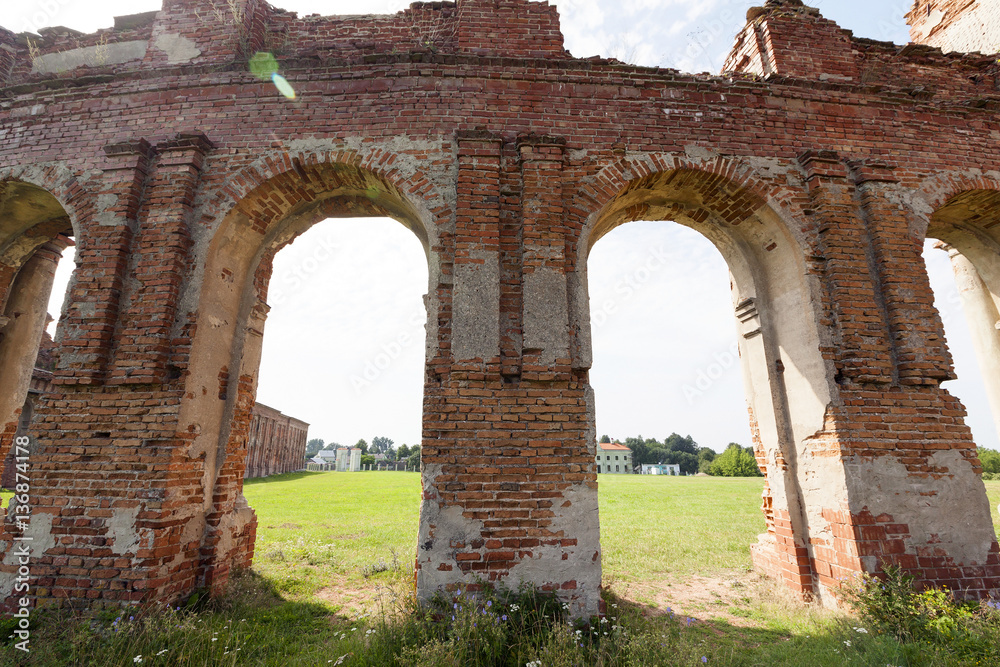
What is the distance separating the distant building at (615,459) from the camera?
83500 millimetres

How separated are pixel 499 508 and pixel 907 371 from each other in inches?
175

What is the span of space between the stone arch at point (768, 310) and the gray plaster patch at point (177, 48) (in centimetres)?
530

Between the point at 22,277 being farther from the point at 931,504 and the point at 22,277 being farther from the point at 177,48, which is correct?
the point at 931,504

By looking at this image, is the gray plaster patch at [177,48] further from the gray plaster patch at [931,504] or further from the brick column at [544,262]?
the gray plaster patch at [931,504]

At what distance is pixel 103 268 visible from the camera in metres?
4.80

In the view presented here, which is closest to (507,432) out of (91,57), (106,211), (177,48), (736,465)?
(106,211)

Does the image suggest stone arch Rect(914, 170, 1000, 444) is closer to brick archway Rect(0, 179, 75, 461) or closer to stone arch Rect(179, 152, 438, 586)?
stone arch Rect(179, 152, 438, 586)

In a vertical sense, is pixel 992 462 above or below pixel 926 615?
above

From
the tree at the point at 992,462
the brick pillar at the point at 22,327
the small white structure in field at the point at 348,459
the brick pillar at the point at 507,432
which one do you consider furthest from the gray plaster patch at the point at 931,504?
the small white structure in field at the point at 348,459

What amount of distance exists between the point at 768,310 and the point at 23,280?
34.1 feet

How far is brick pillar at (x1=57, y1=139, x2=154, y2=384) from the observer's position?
454 cm

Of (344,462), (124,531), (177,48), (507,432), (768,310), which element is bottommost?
(344,462)

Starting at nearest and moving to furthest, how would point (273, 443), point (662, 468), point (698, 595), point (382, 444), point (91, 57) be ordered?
point (698, 595) < point (91, 57) < point (273, 443) < point (662, 468) < point (382, 444)

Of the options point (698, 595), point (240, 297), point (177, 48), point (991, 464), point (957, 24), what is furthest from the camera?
point (991, 464)
